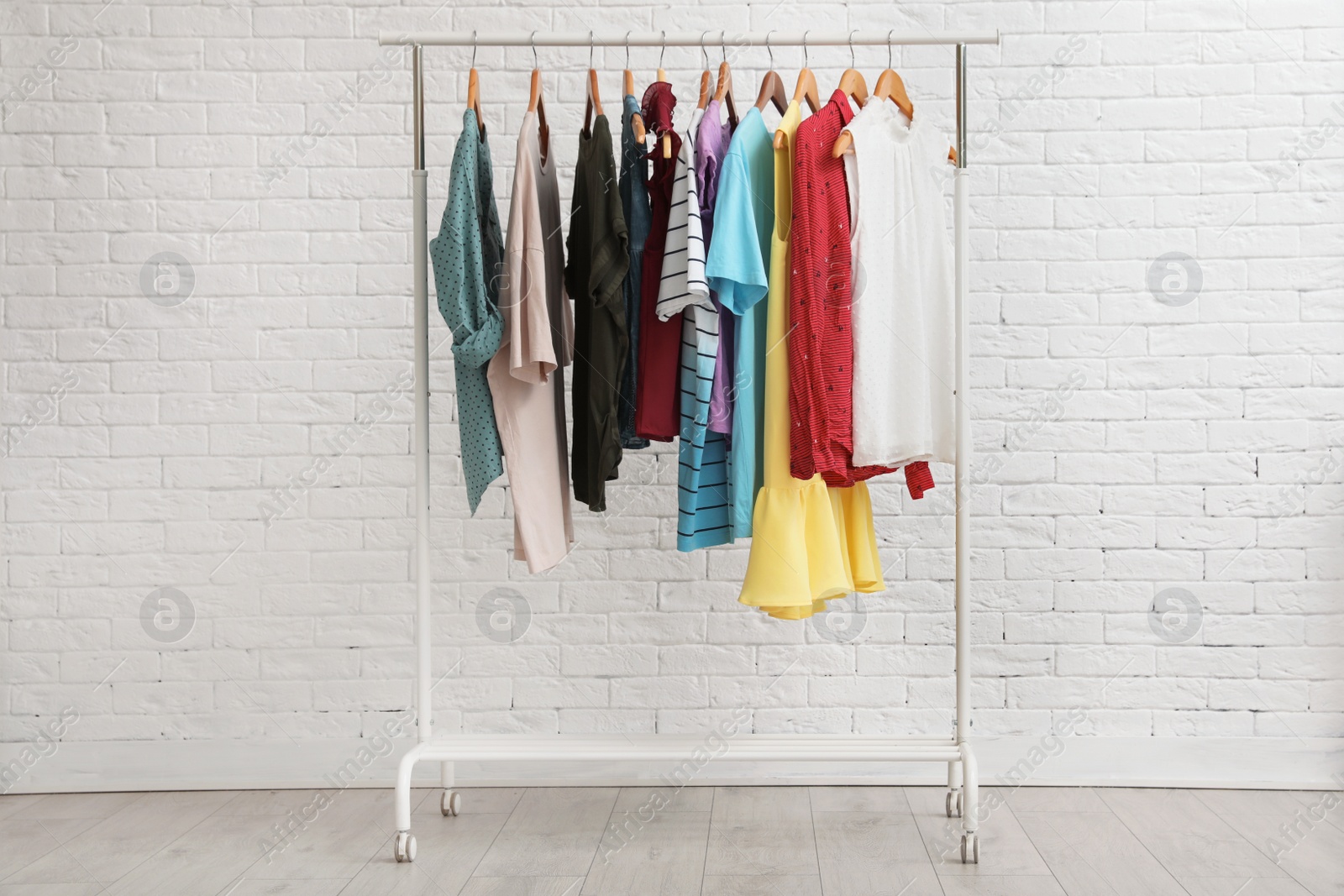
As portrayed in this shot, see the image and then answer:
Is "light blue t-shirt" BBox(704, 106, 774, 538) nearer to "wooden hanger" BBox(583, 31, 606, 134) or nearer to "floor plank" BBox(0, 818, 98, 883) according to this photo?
"wooden hanger" BBox(583, 31, 606, 134)

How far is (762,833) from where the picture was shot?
7.27ft

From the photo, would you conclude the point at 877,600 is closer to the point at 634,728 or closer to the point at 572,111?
the point at 634,728

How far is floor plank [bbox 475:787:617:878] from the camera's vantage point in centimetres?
202

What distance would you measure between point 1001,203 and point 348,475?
1879 millimetres

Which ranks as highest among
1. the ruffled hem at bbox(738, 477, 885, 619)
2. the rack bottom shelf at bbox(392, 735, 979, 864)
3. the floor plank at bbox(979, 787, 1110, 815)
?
the ruffled hem at bbox(738, 477, 885, 619)

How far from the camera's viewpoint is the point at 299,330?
2.57m

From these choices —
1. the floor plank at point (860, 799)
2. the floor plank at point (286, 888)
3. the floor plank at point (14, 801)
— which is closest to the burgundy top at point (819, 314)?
the floor plank at point (860, 799)

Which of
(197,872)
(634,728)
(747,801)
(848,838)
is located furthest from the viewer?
(634,728)

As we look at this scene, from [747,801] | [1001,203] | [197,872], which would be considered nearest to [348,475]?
[197,872]

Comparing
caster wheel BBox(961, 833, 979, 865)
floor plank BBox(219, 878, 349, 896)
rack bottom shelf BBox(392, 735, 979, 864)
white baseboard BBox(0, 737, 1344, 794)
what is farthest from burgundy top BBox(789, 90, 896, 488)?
floor plank BBox(219, 878, 349, 896)

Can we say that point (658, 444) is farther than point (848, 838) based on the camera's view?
Yes

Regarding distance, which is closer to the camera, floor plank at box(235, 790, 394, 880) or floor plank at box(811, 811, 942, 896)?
floor plank at box(811, 811, 942, 896)

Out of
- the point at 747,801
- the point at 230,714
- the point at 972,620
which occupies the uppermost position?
the point at 972,620

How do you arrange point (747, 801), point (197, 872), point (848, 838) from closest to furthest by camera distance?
→ point (197, 872)
point (848, 838)
point (747, 801)
